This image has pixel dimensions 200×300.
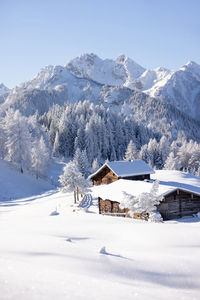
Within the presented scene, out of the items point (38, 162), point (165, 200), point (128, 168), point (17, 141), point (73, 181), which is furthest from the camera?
point (38, 162)

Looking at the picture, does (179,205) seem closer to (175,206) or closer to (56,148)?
(175,206)

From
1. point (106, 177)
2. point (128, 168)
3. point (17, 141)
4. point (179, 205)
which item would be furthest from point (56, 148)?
point (179, 205)

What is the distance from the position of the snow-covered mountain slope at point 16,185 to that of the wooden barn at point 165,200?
2055 cm

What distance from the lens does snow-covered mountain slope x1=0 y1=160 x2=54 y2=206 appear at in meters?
43.4

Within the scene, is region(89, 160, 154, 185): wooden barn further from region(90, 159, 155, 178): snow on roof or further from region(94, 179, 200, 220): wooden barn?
region(94, 179, 200, 220): wooden barn

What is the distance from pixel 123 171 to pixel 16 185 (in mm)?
21939

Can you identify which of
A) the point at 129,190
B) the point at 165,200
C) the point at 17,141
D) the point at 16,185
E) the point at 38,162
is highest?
the point at 17,141

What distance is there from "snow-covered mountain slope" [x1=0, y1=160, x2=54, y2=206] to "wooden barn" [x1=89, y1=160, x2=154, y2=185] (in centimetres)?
1483

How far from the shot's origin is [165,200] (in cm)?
2512

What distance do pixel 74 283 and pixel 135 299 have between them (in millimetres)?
1047

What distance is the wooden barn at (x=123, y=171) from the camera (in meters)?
38.2

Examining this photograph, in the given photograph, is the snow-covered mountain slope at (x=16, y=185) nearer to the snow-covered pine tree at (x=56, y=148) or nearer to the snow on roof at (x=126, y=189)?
the snow on roof at (x=126, y=189)

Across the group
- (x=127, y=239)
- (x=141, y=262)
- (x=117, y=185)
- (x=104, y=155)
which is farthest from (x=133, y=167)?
(x=104, y=155)

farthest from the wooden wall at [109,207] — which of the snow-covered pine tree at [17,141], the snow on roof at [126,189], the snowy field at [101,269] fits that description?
the snow-covered pine tree at [17,141]
